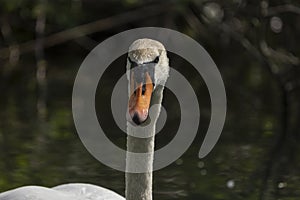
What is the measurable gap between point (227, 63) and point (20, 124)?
416 centimetres

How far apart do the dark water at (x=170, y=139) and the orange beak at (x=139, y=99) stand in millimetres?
1951

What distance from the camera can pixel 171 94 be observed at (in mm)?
11148

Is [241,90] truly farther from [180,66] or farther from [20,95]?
[20,95]

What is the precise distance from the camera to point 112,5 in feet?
42.7

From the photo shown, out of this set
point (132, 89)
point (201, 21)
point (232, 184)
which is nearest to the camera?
point (132, 89)

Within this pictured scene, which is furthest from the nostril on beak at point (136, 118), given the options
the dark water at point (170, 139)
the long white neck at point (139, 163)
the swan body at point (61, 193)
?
the dark water at point (170, 139)

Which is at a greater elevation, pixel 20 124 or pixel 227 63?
pixel 227 63

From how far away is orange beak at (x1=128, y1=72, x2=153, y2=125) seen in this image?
4574 mm

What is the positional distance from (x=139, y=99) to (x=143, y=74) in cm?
17

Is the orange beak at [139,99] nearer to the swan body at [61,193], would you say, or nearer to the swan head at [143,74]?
the swan head at [143,74]

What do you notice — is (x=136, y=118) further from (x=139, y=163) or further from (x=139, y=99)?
(x=139, y=163)

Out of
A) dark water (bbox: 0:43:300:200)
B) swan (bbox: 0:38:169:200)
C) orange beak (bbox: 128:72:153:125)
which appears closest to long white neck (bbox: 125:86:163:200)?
swan (bbox: 0:38:169:200)

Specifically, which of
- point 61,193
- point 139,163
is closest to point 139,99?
point 139,163

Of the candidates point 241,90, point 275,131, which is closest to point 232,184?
point 275,131
